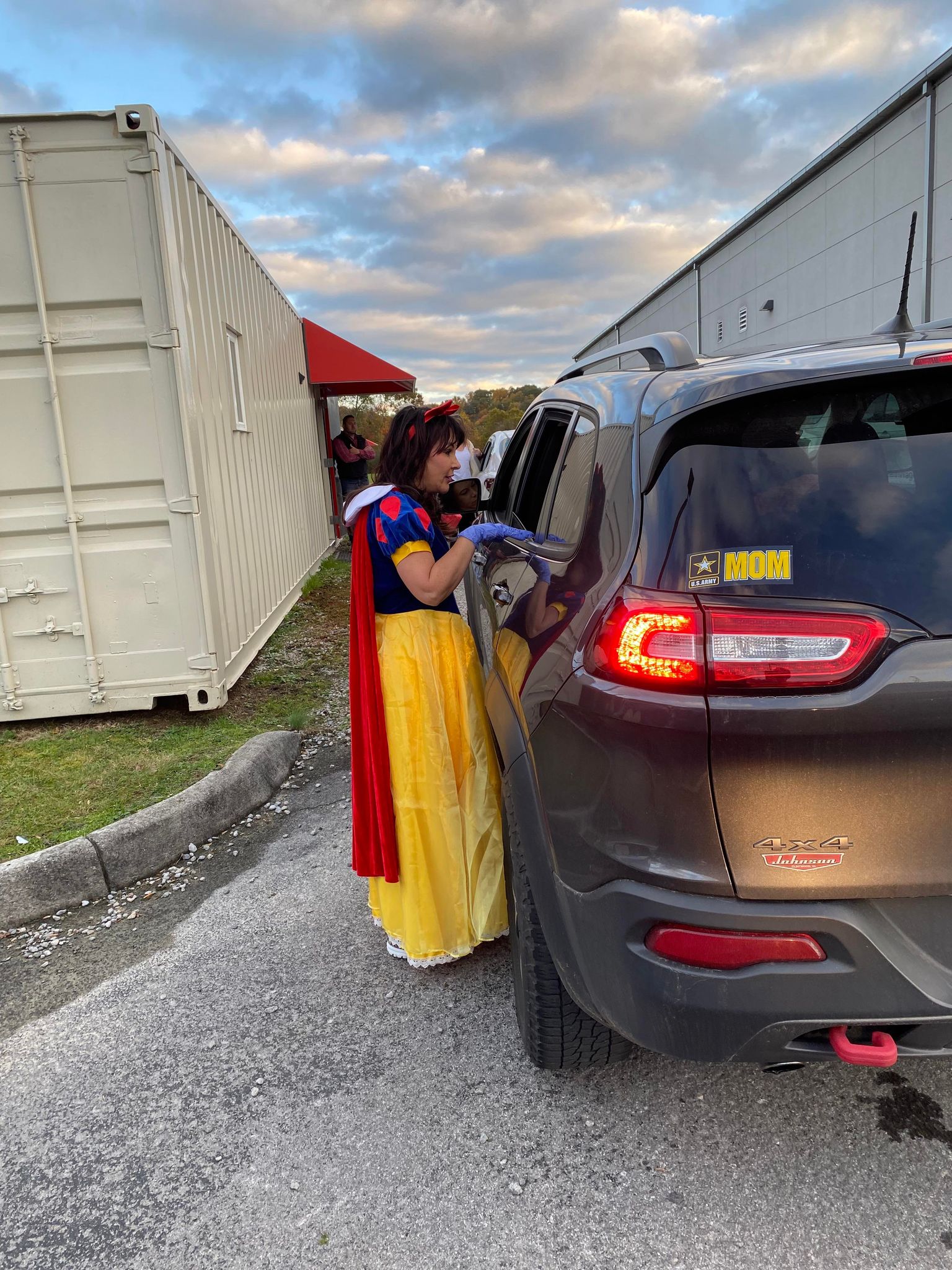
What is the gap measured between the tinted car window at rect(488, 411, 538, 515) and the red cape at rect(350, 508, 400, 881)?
1.15 metres

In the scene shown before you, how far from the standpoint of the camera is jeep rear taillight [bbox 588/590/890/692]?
1.44 meters

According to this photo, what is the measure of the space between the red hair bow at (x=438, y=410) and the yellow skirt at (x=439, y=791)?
2.02 ft

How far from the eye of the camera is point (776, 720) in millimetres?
1440

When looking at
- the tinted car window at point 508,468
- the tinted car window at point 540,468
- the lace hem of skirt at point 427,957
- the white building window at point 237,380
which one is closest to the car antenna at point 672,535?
the tinted car window at point 540,468

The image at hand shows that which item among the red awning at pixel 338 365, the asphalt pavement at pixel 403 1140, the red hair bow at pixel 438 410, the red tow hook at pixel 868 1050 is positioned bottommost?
the asphalt pavement at pixel 403 1140

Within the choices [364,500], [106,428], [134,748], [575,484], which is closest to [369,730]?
[364,500]

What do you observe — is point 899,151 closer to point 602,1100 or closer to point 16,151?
point 16,151

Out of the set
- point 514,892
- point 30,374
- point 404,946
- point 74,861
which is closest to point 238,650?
point 30,374

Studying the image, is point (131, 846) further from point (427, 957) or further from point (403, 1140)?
point (403, 1140)

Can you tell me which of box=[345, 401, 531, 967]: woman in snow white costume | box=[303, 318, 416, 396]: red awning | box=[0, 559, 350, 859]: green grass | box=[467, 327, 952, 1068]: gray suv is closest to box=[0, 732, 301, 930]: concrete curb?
box=[0, 559, 350, 859]: green grass

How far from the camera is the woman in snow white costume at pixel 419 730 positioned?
106 inches

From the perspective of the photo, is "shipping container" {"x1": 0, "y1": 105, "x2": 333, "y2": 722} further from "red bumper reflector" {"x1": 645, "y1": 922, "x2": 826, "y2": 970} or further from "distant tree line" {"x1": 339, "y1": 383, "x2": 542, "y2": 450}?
"distant tree line" {"x1": 339, "y1": 383, "x2": 542, "y2": 450}

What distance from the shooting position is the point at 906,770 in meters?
1.44

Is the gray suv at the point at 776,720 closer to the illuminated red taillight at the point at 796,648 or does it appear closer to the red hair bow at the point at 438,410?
the illuminated red taillight at the point at 796,648
